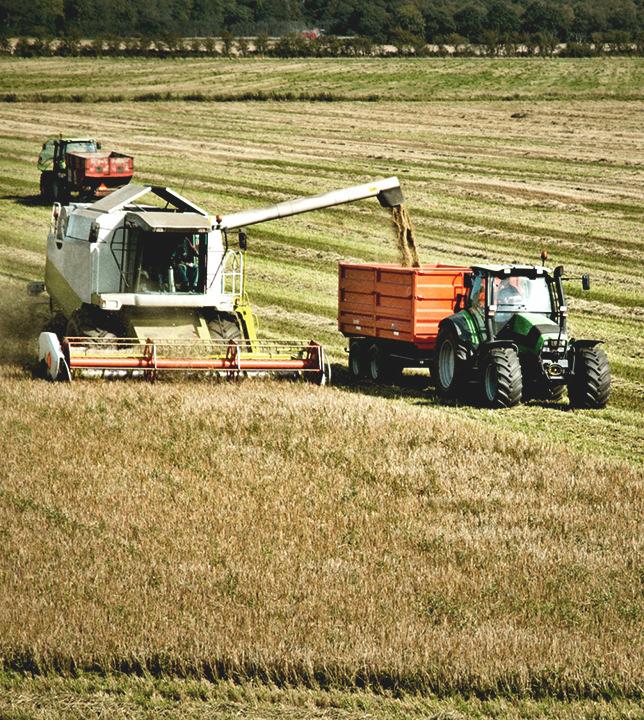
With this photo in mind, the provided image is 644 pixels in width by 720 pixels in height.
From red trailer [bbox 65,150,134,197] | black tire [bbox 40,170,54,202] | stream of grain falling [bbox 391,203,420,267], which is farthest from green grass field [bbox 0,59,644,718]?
black tire [bbox 40,170,54,202]

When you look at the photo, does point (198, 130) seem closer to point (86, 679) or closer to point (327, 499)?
point (327, 499)

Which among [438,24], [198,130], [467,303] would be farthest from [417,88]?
[467,303]

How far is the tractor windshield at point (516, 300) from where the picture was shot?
16844 millimetres

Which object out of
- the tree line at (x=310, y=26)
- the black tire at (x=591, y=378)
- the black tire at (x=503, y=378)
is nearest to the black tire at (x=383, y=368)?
the black tire at (x=503, y=378)

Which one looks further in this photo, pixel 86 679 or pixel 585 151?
pixel 585 151

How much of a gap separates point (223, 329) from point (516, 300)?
430 centimetres

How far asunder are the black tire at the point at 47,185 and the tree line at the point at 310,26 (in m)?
38.4

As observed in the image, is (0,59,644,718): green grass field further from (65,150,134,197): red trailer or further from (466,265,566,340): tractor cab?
(65,150,134,197): red trailer

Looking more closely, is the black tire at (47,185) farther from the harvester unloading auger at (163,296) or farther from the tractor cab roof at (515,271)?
the tractor cab roof at (515,271)

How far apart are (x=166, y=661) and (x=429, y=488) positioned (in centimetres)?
466

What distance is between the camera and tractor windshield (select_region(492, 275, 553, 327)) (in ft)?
55.3

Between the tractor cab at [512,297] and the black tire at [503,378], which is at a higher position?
the tractor cab at [512,297]

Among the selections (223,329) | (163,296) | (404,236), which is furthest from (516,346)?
(404,236)

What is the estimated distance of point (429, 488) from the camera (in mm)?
11867
